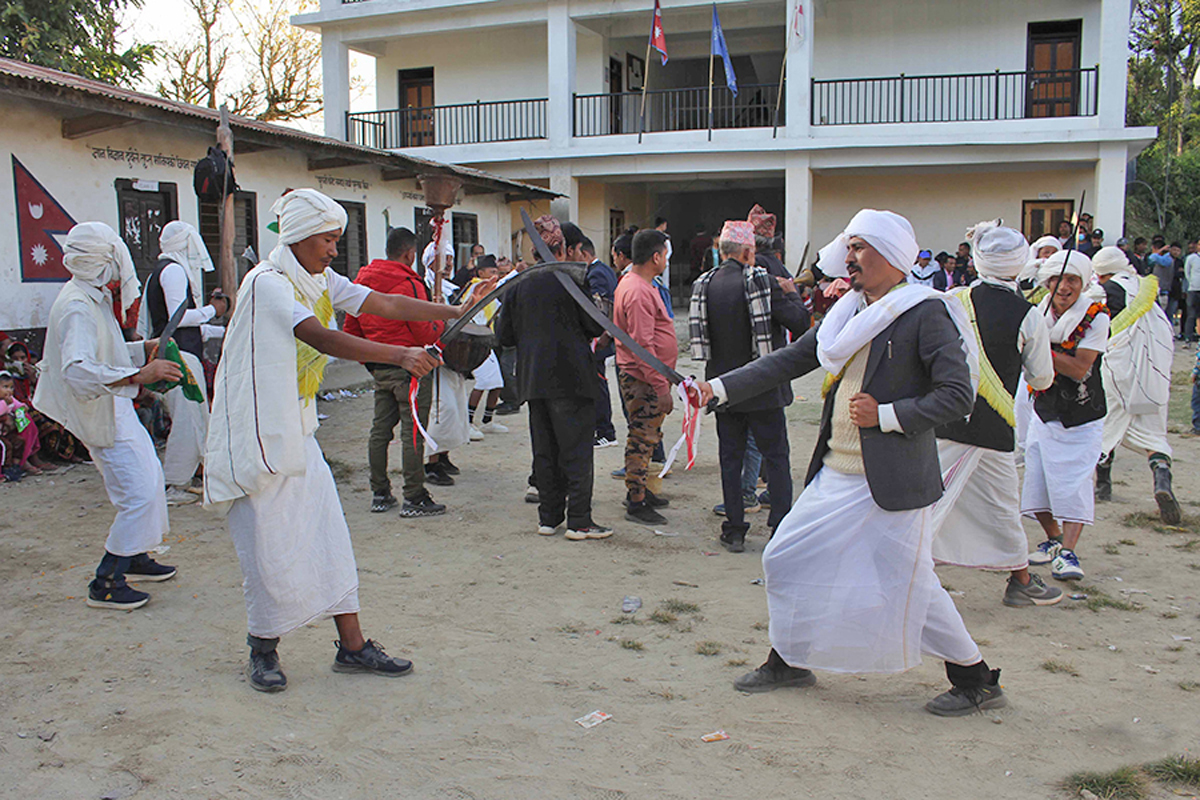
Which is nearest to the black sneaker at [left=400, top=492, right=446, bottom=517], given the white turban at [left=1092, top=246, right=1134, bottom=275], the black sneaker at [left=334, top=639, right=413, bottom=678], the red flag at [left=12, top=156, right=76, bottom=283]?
the black sneaker at [left=334, top=639, right=413, bottom=678]

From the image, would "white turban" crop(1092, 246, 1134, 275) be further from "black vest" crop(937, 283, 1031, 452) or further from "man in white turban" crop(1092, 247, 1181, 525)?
"black vest" crop(937, 283, 1031, 452)

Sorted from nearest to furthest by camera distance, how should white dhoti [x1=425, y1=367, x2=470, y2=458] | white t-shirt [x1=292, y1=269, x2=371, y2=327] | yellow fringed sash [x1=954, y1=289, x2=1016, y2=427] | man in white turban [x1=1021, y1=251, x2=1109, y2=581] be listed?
white t-shirt [x1=292, y1=269, x2=371, y2=327] < yellow fringed sash [x1=954, y1=289, x2=1016, y2=427] < man in white turban [x1=1021, y1=251, x2=1109, y2=581] < white dhoti [x1=425, y1=367, x2=470, y2=458]

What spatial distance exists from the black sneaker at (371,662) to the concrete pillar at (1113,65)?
61.7 feet

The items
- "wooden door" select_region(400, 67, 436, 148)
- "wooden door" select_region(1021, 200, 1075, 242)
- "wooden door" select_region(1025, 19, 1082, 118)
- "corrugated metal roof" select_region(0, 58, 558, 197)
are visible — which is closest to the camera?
"corrugated metal roof" select_region(0, 58, 558, 197)

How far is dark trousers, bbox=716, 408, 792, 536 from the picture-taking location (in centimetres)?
548

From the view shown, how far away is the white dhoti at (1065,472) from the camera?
4.95 meters

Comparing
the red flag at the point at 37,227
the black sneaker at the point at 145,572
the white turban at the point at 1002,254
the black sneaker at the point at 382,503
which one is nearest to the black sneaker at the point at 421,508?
the black sneaker at the point at 382,503

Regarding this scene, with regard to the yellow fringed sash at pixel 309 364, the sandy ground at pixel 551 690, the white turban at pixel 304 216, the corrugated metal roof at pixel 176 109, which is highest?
the corrugated metal roof at pixel 176 109

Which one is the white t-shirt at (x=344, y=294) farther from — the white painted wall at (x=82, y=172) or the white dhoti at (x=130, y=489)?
the white painted wall at (x=82, y=172)

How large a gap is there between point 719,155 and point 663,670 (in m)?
17.4

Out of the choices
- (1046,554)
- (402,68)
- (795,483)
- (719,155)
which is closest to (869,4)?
(719,155)

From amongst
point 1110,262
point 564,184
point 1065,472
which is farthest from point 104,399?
point 564,184

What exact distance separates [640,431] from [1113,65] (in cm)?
1656

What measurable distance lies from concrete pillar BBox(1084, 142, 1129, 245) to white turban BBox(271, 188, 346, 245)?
1819 centimetres
